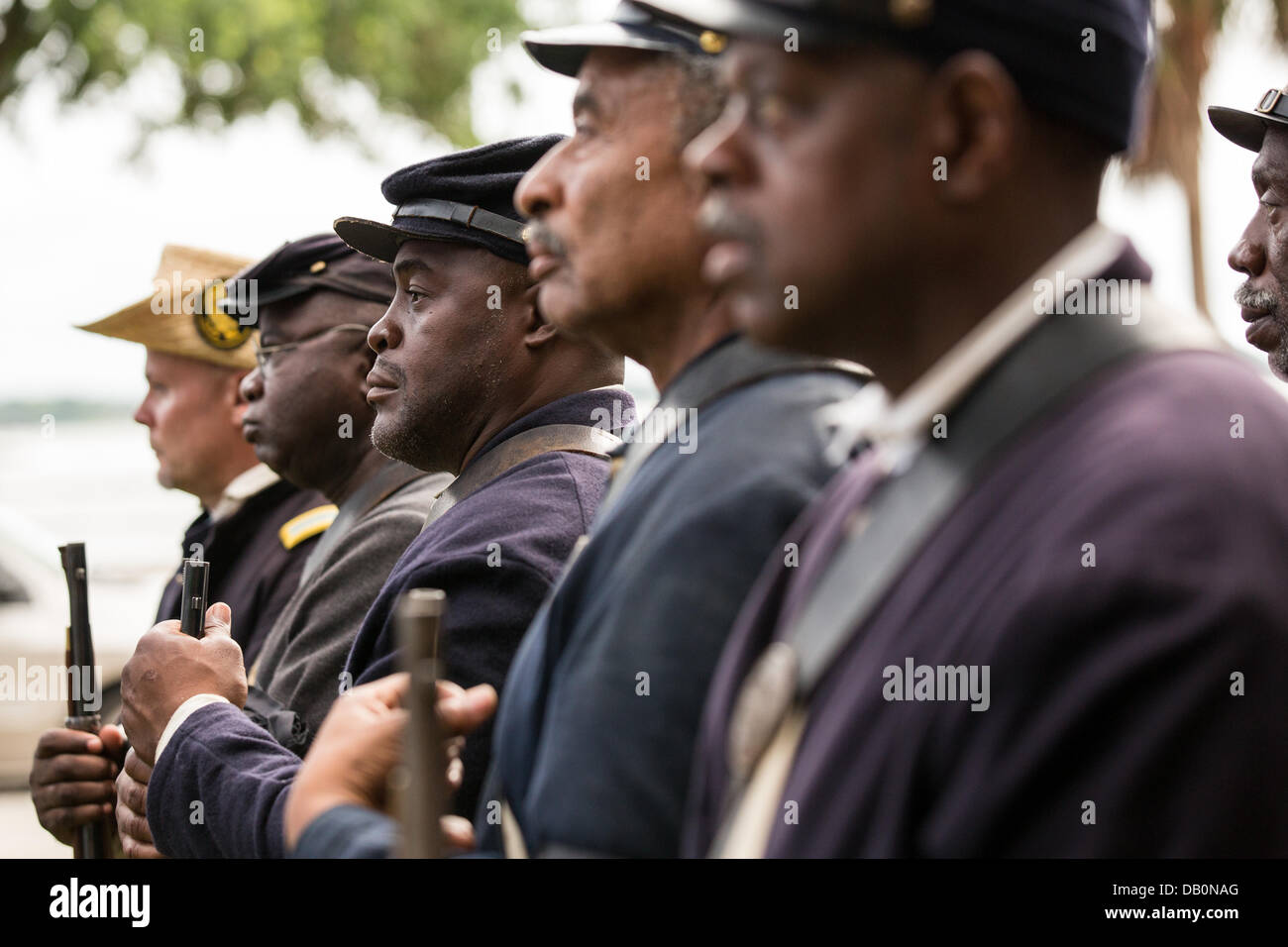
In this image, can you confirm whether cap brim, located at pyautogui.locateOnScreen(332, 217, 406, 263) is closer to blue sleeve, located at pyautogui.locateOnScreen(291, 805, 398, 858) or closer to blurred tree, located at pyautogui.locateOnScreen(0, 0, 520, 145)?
blue sleeve, located at pyautogui.locateOnScreen(291, 805, 398, 858)

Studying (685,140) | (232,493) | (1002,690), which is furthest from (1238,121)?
(232,493)

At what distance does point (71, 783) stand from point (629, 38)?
2.36m

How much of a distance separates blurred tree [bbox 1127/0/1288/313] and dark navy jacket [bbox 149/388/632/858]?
1254cm

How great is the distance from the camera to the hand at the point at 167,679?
2807 mm

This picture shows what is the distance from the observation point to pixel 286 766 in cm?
255

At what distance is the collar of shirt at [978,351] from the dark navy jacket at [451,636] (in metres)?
1.12

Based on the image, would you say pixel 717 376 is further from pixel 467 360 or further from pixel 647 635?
pixel 467 360

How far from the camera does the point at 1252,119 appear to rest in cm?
334

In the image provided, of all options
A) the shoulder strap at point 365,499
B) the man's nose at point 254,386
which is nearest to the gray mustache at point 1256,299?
the shoulder strap at point 365,499

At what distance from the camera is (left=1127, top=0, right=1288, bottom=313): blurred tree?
14.2 metres

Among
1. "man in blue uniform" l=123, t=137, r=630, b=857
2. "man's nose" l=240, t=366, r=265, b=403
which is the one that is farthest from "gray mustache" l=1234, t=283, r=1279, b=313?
"man's nose" l=240, t=366, r=265, b=403

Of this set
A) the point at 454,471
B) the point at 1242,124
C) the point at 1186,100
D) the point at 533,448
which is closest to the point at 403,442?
the point at 454,471

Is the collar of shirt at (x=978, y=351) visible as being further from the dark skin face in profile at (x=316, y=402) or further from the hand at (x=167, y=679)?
the dark skin face in profile at (x=316, y=402)

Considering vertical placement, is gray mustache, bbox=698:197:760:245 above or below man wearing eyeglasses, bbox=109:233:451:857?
below
